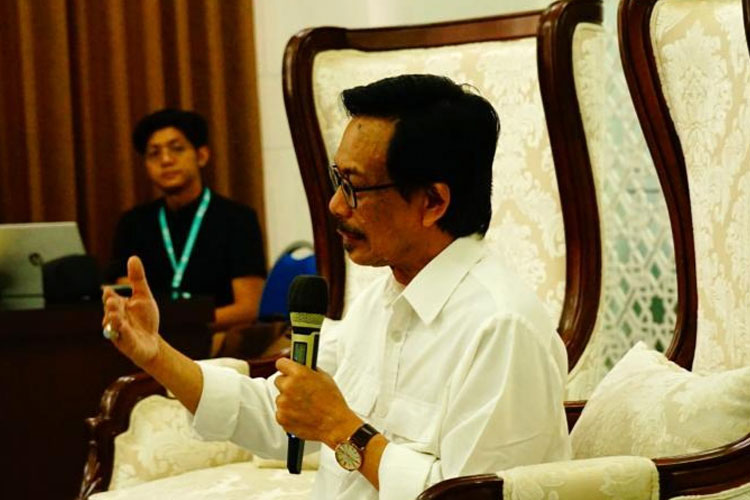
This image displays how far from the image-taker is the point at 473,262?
1.55 m

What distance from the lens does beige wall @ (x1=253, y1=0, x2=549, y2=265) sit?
4.52m

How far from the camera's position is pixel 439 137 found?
1.52m

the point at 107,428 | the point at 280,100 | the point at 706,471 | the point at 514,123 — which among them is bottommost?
the point at 107,428

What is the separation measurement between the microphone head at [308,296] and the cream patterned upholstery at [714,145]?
0.66m

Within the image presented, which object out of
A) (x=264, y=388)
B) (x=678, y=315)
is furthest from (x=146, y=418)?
(x=678, y=315)

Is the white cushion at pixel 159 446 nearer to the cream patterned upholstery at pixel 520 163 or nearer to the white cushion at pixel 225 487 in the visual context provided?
the white cushion at pixel 225 487

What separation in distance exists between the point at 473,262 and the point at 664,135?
0.63 metres

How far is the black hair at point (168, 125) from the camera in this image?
408 centimetres

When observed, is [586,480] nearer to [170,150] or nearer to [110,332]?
[110,332]

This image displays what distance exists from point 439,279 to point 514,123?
948 mm

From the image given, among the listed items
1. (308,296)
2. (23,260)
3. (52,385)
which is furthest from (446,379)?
(23,260)

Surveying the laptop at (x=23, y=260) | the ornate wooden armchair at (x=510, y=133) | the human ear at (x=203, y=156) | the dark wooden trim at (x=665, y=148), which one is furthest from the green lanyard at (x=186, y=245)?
the dark wooden trim at (x=665, y=148)

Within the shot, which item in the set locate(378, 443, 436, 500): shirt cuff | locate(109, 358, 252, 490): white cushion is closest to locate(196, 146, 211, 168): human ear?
locate(109, 358, 252, 490): white cushion

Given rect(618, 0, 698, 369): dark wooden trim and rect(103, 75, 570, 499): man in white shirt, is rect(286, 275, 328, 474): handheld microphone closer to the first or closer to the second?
rect(103, 75, 570, 499): man in white shirt
